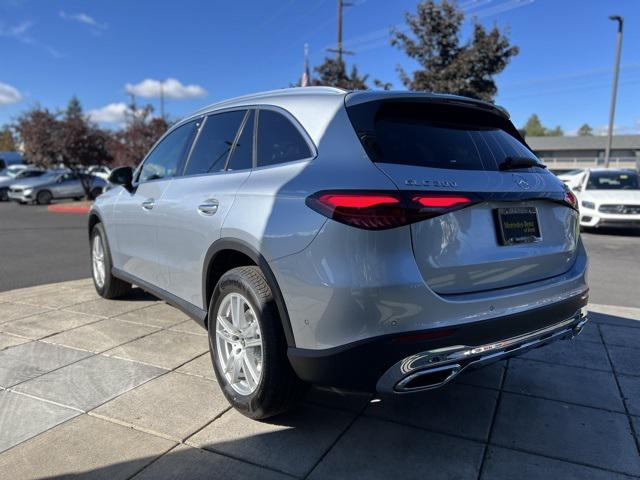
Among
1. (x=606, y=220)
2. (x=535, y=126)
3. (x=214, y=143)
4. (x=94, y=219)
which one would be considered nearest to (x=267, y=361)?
(x=214, y=143)

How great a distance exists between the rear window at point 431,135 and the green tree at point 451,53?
1189 centimetres

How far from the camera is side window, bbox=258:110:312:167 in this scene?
9.29 ft

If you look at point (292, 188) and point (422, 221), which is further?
point (292, 188)

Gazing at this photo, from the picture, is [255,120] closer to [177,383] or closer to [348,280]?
[348,280]

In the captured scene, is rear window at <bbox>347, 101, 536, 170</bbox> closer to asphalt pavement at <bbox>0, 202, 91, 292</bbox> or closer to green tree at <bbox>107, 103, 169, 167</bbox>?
asphalt pavement at <bbox>0, 202, 91, 292</bbox>

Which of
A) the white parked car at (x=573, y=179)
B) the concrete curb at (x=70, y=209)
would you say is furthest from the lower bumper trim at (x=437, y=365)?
the concrete curb at (x=70, y=209)

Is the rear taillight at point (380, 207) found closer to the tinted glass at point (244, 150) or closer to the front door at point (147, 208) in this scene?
the tinted glass at point (244, 150)

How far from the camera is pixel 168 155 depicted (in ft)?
14.5

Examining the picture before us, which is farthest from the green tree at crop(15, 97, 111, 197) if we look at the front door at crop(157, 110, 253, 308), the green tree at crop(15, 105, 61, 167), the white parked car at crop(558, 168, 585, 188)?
the front door at crop(157, 110, 253, 308)

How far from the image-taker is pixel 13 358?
3938 mm

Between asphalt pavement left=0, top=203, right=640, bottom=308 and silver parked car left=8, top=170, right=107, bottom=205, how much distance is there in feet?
33.6

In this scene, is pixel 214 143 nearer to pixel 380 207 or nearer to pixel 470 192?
pixel 380 207

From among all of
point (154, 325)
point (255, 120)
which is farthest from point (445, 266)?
point (154, 325)

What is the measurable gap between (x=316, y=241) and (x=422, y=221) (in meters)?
0.49
